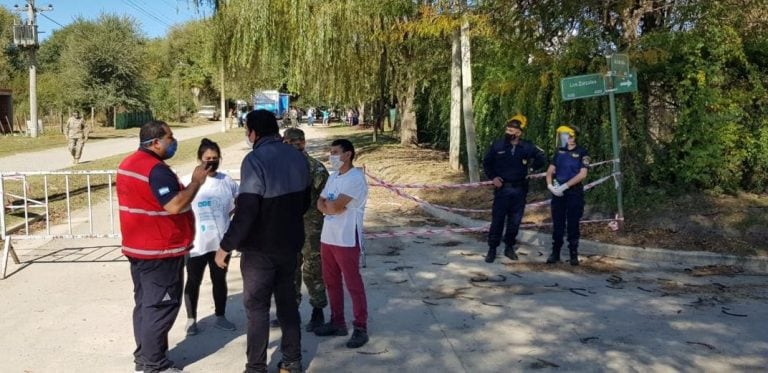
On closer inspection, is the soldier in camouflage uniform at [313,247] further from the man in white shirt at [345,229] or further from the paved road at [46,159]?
the paved road at [46,159]

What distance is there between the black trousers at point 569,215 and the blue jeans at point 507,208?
407mm

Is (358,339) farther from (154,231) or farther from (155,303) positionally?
(154,231)

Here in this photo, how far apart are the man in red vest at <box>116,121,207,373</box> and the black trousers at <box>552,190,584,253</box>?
473 centimetres

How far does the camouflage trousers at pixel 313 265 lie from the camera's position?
5.27 m

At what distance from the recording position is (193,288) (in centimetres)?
538

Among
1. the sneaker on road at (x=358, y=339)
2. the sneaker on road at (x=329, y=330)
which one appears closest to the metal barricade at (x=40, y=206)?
the sneaker on road at (x=329, y=330)

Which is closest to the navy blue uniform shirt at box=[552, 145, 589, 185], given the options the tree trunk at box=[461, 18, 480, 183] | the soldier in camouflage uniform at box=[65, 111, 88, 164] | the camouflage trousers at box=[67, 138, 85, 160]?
the tree trunk at box=[461, 18, 480, 183]

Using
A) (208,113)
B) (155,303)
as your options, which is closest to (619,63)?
(155,303)

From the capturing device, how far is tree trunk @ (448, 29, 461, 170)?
48.2 ft

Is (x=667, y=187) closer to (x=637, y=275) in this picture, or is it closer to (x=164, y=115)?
(x=637, y=275)

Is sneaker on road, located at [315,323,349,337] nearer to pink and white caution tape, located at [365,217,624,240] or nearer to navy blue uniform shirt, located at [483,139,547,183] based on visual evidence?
navy blue uniform shirt, located at [483,139,547,183]

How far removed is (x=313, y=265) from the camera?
5312 millimetres

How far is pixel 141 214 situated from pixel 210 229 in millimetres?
1087

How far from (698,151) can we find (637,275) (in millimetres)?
3282
